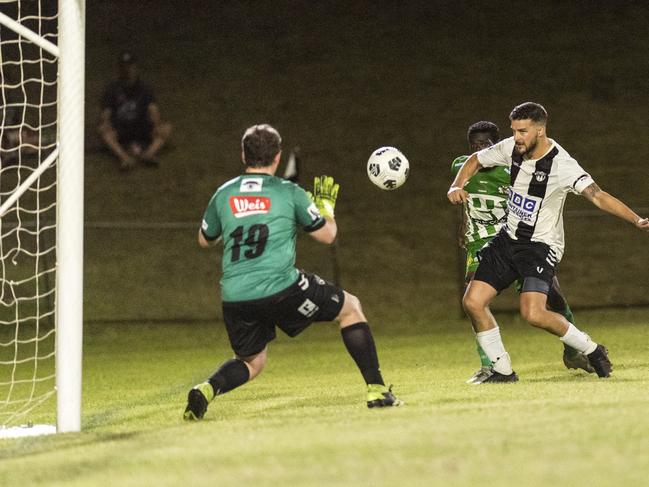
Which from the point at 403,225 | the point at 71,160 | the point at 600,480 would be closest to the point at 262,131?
the point at 71,160

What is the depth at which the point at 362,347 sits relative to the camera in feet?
24.7

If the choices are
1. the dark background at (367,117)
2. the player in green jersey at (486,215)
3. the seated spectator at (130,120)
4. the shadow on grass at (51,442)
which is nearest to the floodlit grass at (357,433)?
the shadow on grass at (51,442)

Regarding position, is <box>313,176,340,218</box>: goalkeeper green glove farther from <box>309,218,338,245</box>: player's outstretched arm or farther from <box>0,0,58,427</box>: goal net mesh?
<box>0,0,58,427</box>: goal net mesh

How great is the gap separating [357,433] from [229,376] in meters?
1.54

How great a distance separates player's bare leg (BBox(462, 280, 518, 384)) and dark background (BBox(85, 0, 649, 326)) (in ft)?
23.7

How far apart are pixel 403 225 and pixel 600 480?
46.6 ft

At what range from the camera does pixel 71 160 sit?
733cm

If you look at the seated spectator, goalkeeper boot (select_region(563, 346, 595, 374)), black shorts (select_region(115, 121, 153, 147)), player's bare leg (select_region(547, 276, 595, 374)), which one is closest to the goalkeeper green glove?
player's bare leg (select_region(547, 276, 595, 374))

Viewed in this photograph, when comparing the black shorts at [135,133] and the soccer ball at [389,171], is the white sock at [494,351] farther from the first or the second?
the black shorts at [135,133]

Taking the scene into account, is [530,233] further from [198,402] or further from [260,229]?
[198,402]

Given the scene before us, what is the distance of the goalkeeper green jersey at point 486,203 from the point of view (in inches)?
373

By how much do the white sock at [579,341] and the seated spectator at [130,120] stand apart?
12153 millimetres

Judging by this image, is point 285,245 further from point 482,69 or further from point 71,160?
point 482,69

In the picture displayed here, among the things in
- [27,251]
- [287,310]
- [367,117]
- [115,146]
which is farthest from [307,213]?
[367,117]
